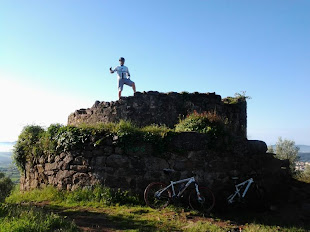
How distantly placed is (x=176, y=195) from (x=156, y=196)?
55 centimetres

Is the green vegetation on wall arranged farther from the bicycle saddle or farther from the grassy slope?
the grassy slope

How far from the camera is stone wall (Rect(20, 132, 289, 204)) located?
7770mm

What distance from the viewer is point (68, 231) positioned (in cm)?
465

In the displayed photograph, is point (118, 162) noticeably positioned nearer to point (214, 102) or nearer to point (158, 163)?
point (158, 163)

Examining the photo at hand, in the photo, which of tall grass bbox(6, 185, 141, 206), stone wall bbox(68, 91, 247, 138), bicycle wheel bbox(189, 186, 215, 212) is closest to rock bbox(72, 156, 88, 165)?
tall grass bbox(6, 185, 141, 206)

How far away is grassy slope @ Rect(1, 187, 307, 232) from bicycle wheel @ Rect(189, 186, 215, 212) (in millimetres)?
402

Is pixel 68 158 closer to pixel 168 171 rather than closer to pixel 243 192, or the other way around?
pixel 168 171

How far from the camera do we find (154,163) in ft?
25.6

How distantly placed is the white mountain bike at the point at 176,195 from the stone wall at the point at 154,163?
0.33m

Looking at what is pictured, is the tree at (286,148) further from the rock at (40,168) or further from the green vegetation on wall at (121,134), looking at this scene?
the rock at (40,168)

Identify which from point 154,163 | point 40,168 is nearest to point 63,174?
point 40,168

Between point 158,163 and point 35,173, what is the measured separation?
4.90 metres

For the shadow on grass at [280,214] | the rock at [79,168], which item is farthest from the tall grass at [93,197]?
the shadow on grass at [280,214]

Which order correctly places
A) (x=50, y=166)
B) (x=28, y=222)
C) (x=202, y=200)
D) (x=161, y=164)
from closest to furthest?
(x=28, y=222)
(x=202, y=200)
(x=161, y=164)
(x=50, y=166)
